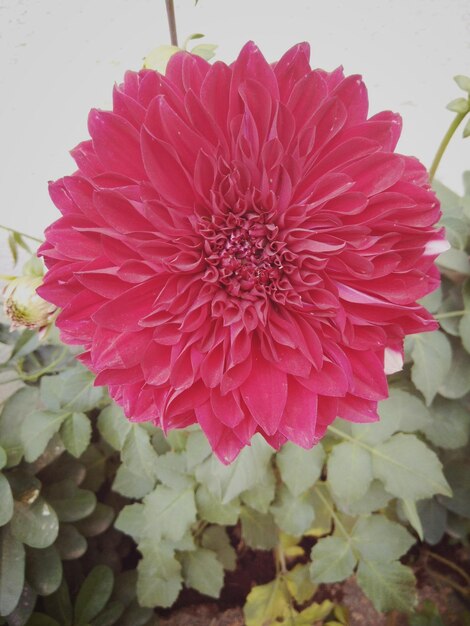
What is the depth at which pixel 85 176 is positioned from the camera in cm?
37

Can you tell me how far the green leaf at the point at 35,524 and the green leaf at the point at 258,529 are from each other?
29cm

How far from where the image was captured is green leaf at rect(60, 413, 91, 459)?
641 mm

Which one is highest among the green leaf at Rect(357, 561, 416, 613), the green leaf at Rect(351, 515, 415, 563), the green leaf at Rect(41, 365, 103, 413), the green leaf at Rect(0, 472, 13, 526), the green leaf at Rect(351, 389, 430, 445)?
the green leaf at Rect(41, 365, 103, 413)

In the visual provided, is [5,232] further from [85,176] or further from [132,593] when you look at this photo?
[132,593]

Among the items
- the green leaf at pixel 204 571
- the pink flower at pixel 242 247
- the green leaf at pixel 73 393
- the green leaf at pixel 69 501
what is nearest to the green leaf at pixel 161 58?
the pink flower at pixel 242 247

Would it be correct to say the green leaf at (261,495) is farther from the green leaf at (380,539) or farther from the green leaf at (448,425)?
the green leaf at (448,425)

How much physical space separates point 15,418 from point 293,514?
0.40m

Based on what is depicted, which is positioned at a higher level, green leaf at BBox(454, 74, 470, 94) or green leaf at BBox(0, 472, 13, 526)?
green leaf at BBox(454, 74, 470, 94)

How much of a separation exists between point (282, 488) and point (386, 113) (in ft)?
1.75

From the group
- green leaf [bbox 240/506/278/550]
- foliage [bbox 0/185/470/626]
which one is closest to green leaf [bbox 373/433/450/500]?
foliage [bbox 0/185/470/626]

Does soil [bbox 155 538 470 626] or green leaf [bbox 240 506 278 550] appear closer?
green leaf [bbox 240 506 278 550]

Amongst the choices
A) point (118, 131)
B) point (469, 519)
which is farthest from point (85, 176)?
point (469, 519)

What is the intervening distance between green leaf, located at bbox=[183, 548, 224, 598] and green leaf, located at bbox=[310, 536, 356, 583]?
162 mm

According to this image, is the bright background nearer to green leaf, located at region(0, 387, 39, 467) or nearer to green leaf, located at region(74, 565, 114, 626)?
green leaf, located at region(0, 387, 39, 467)
